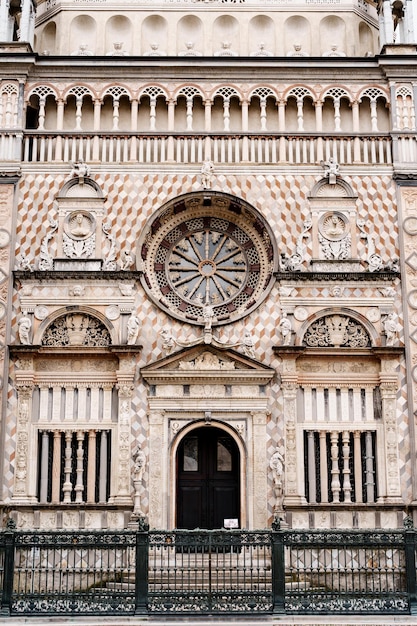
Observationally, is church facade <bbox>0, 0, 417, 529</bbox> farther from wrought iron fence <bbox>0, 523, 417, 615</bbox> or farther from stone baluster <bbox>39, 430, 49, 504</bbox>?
wrought iron fence <bbox>0, 523, 417, 615</bbox>

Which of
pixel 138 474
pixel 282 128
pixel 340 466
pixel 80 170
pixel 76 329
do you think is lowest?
pixel 138 474

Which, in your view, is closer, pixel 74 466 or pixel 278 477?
pixel 278 477

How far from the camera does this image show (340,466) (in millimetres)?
24000

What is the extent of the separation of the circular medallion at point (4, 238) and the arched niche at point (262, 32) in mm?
9209

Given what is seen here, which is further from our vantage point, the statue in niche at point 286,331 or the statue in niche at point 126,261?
the statue in niche at point 126,261

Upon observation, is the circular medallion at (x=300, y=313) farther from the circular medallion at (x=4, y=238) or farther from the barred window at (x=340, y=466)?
the circular medallion at (x=4, y=238)

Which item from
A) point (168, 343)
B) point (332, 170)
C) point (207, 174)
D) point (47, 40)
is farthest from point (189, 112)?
point (168, 343)

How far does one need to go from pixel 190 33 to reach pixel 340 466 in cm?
1339

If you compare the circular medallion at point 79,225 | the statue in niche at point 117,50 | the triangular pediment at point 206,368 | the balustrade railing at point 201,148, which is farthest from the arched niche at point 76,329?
the statue in niche at point 117,50

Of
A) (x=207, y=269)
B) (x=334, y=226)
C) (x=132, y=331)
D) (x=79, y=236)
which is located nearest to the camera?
(x=132, y=331)

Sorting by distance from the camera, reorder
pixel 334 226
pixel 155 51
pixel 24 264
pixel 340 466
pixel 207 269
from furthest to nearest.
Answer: pixel 155 51, pixel 207 269, pixel 334 226, pixel 24 264, pixel 340 466

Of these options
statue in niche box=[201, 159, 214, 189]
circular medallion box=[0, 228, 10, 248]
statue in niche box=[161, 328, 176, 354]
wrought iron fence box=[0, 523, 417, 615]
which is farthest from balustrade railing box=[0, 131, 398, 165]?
wrought iron fence box=[0, 523, 417, 615]

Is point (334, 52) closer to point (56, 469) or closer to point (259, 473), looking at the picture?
point (259, 473)

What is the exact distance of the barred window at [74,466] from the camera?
23.5 metres
